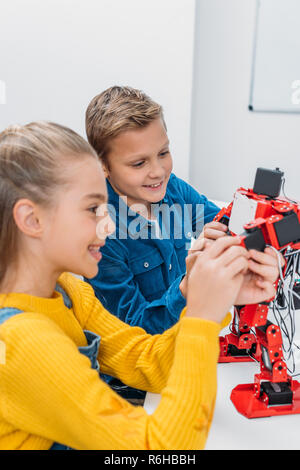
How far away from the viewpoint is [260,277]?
72 cm

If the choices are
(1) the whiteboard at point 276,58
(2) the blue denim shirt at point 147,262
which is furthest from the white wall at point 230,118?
(2) the blue denim shirt at point 147,262

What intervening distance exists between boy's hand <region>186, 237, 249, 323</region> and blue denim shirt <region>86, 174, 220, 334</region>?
0.27 m

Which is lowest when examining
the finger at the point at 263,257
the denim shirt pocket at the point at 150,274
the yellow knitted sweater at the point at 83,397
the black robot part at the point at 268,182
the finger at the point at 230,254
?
the denim shirt pocket at the point at 150,274

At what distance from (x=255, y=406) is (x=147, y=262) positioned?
1.55 ft

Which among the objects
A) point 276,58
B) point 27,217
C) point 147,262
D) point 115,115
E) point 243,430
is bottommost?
point 243,430

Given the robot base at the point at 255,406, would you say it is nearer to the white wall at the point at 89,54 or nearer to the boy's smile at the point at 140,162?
the boy's smile at the point at 140,162

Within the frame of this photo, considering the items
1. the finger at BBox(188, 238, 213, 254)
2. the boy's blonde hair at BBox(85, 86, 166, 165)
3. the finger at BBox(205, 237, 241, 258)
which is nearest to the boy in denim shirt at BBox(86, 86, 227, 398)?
the boy's blonde hair at BBox(85, 86, 166, 165)

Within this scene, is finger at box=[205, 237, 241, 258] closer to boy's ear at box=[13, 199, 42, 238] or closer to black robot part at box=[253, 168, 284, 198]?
black robot part at box=[253, 168, 284, 198]

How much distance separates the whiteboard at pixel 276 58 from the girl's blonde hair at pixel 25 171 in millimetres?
1879

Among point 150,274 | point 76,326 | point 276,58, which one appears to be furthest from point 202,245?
point 276,58

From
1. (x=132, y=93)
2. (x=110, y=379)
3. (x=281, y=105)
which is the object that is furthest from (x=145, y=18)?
(x=110, y=379)

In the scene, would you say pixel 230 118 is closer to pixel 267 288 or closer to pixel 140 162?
pixel 140 162

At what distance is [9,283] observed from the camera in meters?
0.69

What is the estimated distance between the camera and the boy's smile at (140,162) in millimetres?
1003
